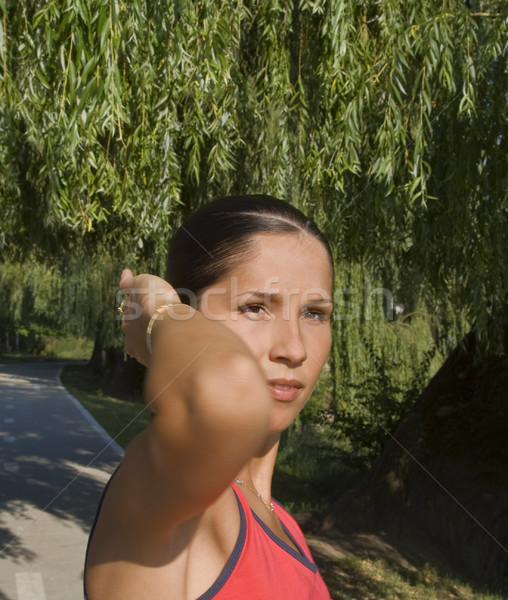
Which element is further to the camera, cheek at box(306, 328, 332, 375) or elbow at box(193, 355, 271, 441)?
cheek at box(306, 328, 332, 375)

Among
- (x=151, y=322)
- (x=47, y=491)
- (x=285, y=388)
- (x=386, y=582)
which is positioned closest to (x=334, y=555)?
(x=386, y=582)

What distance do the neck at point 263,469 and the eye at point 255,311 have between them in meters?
0.48

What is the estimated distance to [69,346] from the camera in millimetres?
55375

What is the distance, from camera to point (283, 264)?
1401 mm

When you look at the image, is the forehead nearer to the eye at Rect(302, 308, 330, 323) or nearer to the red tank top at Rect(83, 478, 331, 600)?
the eye at Rect(302, 308, 330, 323)

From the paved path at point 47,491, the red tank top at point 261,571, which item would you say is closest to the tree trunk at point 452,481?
the paved path at point 47,491

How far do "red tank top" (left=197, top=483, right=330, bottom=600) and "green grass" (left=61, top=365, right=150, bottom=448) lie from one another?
11733 mm

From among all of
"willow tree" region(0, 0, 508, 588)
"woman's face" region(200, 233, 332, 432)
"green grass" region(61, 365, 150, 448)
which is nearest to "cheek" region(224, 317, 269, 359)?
"woman's face" region(200, 233, 332, 432)

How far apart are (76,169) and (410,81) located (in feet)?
7.07

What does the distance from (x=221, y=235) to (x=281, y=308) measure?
7.8 inches

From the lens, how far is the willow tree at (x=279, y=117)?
4.07 meters

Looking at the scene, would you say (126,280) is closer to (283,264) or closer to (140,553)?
(283,264)

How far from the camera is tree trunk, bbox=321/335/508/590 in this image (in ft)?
27.0

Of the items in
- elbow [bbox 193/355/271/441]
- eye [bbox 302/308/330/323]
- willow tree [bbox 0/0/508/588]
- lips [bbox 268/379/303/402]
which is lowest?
lips [bbox 268/379/303/402]
